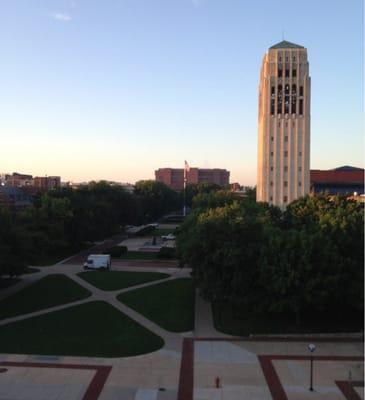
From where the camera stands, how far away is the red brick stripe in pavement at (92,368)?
20.0m

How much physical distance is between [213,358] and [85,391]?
7.00m

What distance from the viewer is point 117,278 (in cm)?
4381

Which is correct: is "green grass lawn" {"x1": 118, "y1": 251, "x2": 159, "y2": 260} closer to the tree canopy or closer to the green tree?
the tree canopy

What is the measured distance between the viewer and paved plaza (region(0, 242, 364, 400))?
20031 millimetres

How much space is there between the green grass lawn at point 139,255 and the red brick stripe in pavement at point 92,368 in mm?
35672

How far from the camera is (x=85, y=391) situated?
20156 millimetres

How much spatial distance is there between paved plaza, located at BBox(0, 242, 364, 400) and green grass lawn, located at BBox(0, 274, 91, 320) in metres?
9.25

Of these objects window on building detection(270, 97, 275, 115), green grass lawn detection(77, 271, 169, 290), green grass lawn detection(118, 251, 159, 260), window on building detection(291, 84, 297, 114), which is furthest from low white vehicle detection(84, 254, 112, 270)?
window on building detection(291, 84, 297, 114)

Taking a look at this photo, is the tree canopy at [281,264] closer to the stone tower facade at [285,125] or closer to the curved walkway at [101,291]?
the curved walkway at [101,291]

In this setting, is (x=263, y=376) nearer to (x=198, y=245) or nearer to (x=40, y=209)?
(x=198, y=245)

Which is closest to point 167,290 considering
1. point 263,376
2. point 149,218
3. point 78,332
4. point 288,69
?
point 78,332

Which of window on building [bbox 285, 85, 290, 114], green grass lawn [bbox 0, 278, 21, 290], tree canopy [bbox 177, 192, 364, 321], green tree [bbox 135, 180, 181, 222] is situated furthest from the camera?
green tree [bbox 135, 180, 181, 222]

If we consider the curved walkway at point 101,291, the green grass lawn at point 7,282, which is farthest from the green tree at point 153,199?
the green grass lawn at point 7,282

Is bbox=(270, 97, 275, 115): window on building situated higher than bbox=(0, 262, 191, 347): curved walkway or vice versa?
bbox=(270, 97, 275, 115): window on building
